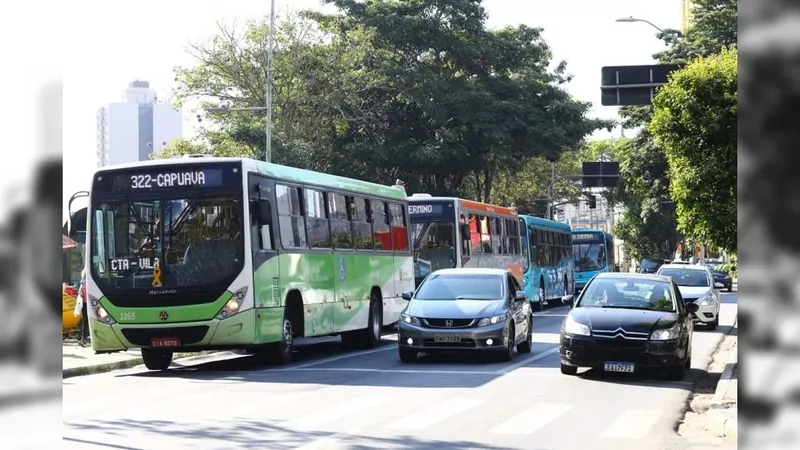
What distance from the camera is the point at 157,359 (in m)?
18.8

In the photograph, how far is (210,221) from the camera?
56.1ft

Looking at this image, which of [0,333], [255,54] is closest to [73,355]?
[0,333]

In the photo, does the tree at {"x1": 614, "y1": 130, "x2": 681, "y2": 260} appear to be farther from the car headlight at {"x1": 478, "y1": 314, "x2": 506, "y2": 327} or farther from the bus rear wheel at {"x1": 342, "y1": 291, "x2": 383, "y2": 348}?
the car headlight at {"x1": 478, "y1": 314, "x2": 506, "y2": 327}

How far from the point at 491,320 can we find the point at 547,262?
86.2 feet

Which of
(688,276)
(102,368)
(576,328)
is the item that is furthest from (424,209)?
(576,328)

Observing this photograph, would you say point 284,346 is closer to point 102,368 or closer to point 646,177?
point 102,368

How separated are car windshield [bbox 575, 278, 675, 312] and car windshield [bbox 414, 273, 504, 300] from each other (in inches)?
93.4

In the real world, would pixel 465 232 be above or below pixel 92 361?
Result: above

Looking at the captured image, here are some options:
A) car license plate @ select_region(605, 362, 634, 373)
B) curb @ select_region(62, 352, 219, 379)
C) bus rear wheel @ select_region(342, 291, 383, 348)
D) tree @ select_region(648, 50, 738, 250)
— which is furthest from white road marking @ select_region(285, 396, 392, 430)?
bus rear wheel @ select_region(342, 291, 383, 348)

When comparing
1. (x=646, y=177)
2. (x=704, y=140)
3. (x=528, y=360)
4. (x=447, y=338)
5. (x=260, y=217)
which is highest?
(x=646, y=177)

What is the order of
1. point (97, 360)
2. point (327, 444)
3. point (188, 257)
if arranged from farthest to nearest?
point (97, 360), point (188, 257), point (327, 444)

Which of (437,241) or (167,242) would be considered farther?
(437,241)

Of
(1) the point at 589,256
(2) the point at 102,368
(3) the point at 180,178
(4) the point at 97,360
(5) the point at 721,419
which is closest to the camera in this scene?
(5) the point at 721,419

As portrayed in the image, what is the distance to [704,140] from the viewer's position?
624 inches
